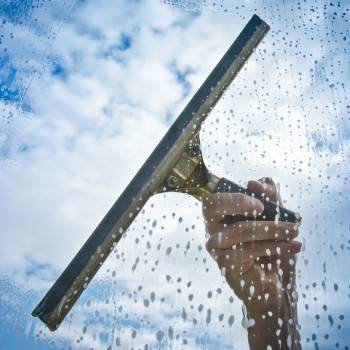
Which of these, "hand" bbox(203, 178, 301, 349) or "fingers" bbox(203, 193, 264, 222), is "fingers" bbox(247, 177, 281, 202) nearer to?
"hand" bbox(203, 178, 301, 349)

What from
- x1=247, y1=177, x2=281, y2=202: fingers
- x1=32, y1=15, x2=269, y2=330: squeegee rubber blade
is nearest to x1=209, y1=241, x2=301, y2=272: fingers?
x1=247, y1=177, x2=281, y2=202: fingers

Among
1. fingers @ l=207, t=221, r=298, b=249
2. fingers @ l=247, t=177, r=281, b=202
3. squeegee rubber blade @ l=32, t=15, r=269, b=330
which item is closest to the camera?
fingers @ l=207, t=221, r=298, b=249

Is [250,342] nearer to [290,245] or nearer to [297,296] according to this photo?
[297,296]

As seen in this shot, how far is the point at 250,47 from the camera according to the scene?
3.11m

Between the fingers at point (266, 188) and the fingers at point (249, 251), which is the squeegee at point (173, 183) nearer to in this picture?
the fingers at point (266, 188)

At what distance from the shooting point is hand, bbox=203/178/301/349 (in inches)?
81.7

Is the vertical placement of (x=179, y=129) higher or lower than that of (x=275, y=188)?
lower

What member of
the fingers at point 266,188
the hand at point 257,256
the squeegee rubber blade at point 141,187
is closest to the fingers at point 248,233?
the hand at point 257,256

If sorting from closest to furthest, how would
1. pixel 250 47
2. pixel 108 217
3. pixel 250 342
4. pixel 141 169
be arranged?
pixel 250 342, pixel 108 217, pixel 141 169, pixel 250 47

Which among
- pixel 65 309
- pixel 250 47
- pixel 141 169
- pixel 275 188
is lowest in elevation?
pixel 65 309

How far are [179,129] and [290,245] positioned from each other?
47.6 inches

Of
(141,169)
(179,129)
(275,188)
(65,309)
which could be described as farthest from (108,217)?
(275,188)

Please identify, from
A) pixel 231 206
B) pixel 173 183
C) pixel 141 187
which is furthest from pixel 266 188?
pixel 141 187

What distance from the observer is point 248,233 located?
2039mm
